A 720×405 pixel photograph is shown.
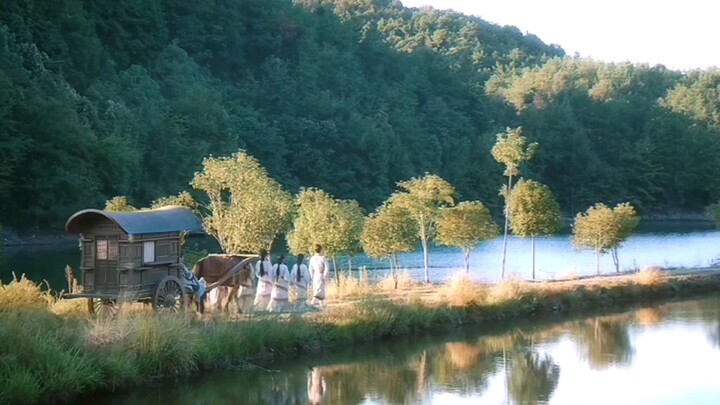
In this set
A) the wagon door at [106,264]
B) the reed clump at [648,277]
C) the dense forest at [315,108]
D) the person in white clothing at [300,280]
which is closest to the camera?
the wagon door at [106,264]

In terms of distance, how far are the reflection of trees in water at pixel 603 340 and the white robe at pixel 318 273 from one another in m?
5.88

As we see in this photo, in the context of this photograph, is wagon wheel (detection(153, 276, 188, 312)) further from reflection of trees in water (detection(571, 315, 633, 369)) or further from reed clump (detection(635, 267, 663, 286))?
reed clump (detection(635, 267, 663, 286))

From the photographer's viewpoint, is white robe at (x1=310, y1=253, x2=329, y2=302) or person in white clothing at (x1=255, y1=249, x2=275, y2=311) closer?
person in white clothing at (x1=255, y1=249, x2=275, y2=311)

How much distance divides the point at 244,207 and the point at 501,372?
9.23m

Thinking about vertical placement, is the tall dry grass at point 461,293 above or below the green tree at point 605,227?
below

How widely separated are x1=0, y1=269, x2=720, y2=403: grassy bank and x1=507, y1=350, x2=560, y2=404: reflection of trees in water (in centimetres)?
285

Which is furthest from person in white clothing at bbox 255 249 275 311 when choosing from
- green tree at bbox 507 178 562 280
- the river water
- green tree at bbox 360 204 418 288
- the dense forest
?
the dense forest

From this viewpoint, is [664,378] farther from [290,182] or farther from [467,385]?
[290,182]

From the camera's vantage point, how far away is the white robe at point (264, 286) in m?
20.6

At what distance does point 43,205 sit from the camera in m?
44.4

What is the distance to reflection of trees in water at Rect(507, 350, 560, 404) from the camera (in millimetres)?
16344

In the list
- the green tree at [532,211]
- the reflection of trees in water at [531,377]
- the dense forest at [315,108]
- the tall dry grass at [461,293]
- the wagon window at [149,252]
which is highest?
the dense forest at [315,108]

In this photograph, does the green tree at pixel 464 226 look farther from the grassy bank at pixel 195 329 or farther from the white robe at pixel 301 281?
the white robe at pixel 301 281

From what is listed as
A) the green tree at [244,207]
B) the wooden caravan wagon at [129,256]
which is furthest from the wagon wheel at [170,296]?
the green tree at [244,207]
